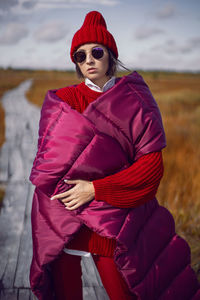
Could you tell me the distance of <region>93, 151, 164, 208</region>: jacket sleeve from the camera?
1.04 meters

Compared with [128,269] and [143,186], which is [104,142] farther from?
[128,269]

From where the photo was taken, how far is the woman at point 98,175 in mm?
1028

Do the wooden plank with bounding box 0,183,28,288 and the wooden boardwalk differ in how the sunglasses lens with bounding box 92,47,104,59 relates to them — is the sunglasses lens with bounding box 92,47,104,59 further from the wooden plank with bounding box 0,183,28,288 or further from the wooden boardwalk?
the wooden plank with bounding box 0,183,28,288

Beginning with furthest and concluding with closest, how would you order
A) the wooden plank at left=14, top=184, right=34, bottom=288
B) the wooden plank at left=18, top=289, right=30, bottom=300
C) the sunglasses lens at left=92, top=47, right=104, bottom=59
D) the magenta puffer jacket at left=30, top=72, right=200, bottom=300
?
the wooden plank at left=14, top=184, right=34, bottom=288 < the wooden plank at left=18, top=289, right=30, bottom=300 < the sunglasses lens at left=92, top=47, right=104, bottom=59 < the magenta puffer jacket at left=30, top=72, right=200, bottom=300

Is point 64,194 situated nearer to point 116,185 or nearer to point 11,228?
point 116,185

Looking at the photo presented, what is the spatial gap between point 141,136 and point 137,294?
0.66 m

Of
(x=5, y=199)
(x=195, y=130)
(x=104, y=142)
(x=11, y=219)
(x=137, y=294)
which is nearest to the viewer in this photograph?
(x=104, y=142)

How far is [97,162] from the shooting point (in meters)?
1.03

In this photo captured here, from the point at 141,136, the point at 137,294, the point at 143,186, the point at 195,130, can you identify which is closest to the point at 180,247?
the point at 137,294

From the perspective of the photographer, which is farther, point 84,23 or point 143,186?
point 84,23

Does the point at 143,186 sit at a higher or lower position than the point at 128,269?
higher

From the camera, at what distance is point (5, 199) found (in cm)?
292

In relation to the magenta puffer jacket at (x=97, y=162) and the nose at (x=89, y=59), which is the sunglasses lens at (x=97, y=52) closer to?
the nose at (x=89, y=59)

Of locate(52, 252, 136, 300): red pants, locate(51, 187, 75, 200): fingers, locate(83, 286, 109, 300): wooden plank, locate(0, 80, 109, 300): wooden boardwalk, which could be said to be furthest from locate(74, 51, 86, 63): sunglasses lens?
locate(83, 286, 109, 300): wooden plank
